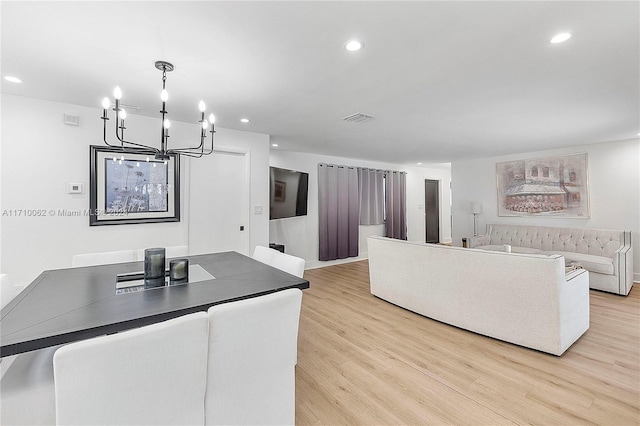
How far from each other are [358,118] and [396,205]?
441 cm

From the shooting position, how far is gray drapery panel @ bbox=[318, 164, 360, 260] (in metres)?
6.12

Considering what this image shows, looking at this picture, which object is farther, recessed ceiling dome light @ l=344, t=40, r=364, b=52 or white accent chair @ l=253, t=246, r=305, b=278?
white accent chair @ l=253, t=246, r=305, b=278

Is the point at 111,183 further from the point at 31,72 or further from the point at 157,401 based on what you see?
the point at 157,401

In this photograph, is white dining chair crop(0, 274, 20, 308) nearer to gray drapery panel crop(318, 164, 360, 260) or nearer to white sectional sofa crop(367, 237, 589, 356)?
white sectional sofa crop(367, 237, 589, 356)

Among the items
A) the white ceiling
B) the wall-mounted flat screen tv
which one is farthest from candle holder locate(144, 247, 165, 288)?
the wall-mounted flat screen tv

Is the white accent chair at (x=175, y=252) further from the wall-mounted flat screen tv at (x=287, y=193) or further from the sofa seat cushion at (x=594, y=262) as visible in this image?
the sofa seat cushion at (x=594, y=262)

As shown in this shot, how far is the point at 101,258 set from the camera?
246cm

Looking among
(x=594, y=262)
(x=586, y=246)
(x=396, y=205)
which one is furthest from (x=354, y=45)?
(x=396, y=205)

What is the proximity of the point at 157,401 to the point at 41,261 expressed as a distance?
289cm

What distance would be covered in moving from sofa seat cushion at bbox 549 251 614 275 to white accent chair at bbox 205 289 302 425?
16.4 feet

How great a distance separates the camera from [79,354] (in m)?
0.92

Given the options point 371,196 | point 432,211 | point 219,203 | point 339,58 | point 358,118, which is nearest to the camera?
point 339,58

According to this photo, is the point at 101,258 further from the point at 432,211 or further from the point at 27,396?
the point at 432,211

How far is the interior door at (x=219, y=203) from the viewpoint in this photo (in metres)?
3.80
